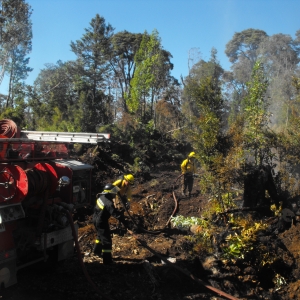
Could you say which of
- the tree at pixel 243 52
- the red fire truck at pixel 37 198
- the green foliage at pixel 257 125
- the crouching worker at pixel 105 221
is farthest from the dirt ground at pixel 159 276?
the tree at pixel 243 52

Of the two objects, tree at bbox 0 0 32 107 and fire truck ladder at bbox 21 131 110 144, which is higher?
tree at bbox 0 0 32 107

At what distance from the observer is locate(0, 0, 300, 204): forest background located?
869 cm

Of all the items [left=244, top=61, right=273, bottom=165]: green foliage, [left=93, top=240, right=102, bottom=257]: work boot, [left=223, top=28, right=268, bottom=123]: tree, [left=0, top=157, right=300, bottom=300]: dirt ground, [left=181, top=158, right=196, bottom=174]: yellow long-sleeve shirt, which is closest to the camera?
[left=0, top=157, right=300, bottom=300]: dirt ground

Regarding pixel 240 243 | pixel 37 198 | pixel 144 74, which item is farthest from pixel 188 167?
pixel 144 74

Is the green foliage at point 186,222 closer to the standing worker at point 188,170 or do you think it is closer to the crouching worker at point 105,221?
the crouching worker at point 105,221

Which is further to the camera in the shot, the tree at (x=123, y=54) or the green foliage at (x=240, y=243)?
the tree at (x=123, y=54)

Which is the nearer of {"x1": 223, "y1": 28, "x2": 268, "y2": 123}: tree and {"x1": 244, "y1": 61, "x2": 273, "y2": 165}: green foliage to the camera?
{"x1": 244, "y1": 61, "x2": 273, "y2": 165}: green foliage

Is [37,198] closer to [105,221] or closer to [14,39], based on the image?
[105,221]

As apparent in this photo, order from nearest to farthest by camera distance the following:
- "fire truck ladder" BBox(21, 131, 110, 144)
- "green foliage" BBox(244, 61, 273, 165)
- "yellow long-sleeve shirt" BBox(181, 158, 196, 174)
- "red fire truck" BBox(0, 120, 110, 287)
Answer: "red fire truck" BBox(0, 120, 110, 287)
"fire truck ladder" BBox(21, 131, 110, 144)
"green foliage" BBox(244, 61, 273, 165)
"yellow long-sleeve shirt" BBox(181, 158, 196, 174)

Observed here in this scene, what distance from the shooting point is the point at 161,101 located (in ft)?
94.9

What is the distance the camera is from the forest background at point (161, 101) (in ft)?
28.5

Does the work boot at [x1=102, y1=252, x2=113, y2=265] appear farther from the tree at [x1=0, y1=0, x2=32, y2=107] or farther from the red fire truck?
the tree at [x1=0, y1=0, x2=32, y2=107]

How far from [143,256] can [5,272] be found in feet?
9.53

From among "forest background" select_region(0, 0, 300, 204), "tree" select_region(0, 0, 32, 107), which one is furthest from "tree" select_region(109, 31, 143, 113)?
"tree" select_region(0, 0, 32, 107)
